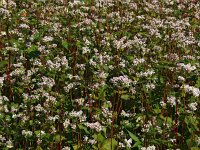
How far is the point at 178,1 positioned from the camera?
12047mm

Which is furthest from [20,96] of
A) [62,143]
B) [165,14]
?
[165,14]

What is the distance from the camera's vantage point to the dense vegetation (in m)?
6.11

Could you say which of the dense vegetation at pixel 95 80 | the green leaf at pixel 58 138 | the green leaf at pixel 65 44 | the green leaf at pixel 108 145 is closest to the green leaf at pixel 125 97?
the dense vegetation at pixel 95 80

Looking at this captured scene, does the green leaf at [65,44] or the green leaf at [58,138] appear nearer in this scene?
the green leaf at [58,138]

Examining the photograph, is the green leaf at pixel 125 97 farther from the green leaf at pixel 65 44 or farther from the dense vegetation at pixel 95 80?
the green leaf at pixel 65 44

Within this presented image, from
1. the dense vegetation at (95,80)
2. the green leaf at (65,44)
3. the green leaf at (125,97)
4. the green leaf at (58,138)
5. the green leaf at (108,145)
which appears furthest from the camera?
the green leaf at (65,44)

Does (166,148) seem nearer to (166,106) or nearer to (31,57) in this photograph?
(166,106)

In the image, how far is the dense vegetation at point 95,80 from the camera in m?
6.11

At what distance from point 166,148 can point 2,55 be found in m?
3.73

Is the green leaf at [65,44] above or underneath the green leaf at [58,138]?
above

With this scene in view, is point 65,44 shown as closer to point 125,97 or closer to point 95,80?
point 95,80

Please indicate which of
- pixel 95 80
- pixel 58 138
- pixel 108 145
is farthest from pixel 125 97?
pixel 58 138

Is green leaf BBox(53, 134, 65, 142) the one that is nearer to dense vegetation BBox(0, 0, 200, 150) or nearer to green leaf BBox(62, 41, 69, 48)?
dense vegetation BBox(0, 0, 200, 150)

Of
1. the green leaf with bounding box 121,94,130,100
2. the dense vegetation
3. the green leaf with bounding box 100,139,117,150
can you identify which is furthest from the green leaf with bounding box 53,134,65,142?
the green leaf with bounding box 121,94,130,100
